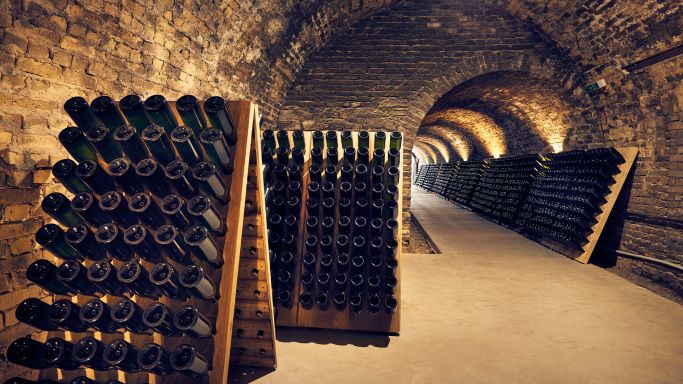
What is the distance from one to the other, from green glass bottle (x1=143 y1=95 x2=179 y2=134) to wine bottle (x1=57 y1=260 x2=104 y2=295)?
2.58ft

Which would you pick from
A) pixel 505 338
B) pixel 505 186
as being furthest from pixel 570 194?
pixel 505 338

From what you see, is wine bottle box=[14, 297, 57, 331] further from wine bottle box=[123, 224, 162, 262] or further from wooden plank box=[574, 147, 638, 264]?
wooden plank box=[574, 147, 638, 264]

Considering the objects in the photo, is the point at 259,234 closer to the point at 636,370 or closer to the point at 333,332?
the point at 333,332

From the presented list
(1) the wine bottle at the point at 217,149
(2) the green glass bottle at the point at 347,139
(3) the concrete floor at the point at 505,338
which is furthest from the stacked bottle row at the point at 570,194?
(1) the wine bottle at the point at 217,149

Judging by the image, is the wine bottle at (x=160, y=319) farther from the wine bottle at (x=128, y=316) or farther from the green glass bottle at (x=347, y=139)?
the green glass bottle at (x=347, y=139)

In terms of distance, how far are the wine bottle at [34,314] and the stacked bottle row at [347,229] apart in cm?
139

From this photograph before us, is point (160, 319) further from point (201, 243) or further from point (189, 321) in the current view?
point (201, 243)

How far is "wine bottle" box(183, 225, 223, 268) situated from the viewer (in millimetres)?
1516

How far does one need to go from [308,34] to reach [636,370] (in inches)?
222

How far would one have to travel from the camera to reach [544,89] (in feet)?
20.0

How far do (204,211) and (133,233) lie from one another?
351 mm

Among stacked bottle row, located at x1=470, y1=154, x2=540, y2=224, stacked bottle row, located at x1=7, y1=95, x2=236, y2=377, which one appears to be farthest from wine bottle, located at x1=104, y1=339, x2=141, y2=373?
stacked bottle row, located at x1=470, y1=154, x2=540, y2=224

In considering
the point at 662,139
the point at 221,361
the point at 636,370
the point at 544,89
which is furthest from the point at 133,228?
the point at 544,89

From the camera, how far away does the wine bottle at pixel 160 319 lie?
1.47 m
